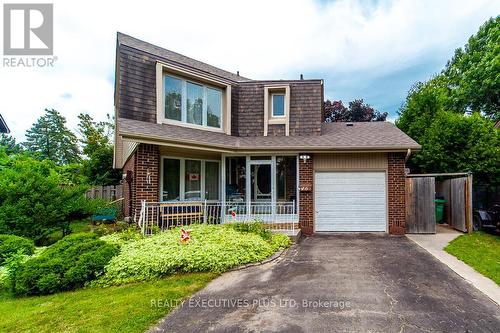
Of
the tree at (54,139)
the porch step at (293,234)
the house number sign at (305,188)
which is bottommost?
the porch step at (293,234)

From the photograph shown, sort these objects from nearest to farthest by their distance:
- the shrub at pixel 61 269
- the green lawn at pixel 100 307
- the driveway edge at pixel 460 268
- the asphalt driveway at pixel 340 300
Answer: the asphalt driveway at pixel 340 300, the green lawn at pixel 100 307, the driveway edge at pixel 460 268, the shrub at pixel 61 269

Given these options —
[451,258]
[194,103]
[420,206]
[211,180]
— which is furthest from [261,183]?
[451,258]

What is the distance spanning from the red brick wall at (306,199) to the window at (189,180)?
10.7 feet

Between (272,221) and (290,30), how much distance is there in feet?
28.6

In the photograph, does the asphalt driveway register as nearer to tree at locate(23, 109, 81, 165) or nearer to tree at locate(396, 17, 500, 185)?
tree at locate(396, 17, 500, 185)

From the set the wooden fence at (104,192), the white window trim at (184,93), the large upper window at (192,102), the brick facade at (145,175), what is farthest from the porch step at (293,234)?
the wooden fence at (104,192)

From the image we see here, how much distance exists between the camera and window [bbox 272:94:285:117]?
11.6 m

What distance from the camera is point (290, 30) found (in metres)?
12.8

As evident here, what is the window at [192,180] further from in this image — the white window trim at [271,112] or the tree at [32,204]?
the tree at [32,204]

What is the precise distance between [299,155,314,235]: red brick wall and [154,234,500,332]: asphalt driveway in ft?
10.8

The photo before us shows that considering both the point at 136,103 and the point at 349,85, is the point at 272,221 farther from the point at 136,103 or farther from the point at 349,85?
the point at 349,85

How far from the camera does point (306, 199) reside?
33.7 ft

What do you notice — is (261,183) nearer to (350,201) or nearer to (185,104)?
(350,201)

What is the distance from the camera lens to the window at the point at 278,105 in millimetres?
11648
